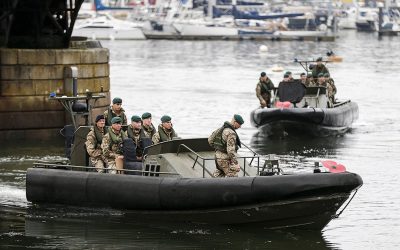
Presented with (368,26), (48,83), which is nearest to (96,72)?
(48,83)

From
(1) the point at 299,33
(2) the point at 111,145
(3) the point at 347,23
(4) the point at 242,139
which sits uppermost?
(2) the point at 111,145

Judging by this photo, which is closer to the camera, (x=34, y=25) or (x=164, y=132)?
(x=164, y=132)

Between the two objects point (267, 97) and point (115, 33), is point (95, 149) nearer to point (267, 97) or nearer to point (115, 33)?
point (267, 97)

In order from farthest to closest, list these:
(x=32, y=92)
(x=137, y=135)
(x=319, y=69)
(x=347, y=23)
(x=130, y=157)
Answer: (x=347, y=23)
(x=319, y=69)
(x=32, y=92)
(x=137, y=135)
(x=130, y=157)

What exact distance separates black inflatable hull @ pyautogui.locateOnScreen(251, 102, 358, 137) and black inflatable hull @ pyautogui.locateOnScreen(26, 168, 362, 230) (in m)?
13.6

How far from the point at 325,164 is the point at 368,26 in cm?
13739

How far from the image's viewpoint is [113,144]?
70.1 ft

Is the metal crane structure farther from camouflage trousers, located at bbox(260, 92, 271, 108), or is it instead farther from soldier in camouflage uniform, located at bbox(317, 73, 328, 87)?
soldier in camouflage uniform, located at bbox(317, 73, 328, 87)

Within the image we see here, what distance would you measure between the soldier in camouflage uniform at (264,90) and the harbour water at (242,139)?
42.0 inches

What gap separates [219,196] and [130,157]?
211 cm

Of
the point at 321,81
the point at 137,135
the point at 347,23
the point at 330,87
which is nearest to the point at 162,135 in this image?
the point at 137,135

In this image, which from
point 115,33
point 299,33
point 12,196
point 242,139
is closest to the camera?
point 12,196

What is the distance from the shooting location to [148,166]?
818 inches

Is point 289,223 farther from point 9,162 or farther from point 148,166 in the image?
point 9,162
